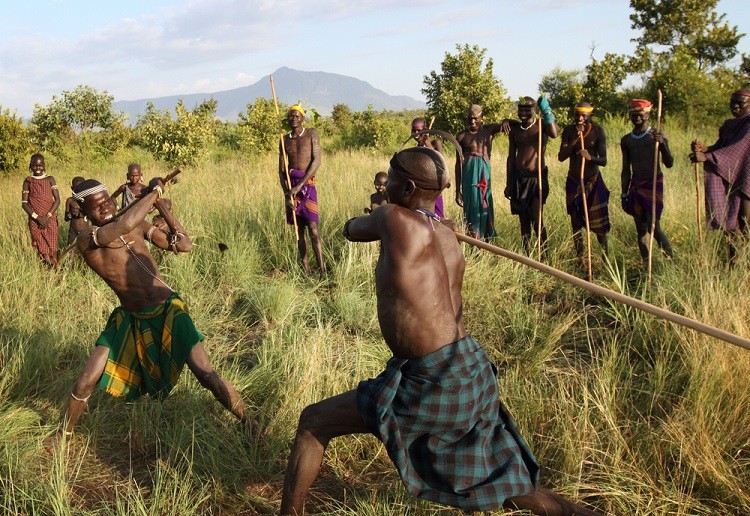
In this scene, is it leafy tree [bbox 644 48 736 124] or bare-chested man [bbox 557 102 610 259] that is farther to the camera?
leafy tree [bbox 644 48 736 124]

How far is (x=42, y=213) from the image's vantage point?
749 centimetres

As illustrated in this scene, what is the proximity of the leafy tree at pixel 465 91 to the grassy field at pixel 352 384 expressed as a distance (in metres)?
7.87

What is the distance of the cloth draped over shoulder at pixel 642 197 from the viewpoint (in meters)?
5.73

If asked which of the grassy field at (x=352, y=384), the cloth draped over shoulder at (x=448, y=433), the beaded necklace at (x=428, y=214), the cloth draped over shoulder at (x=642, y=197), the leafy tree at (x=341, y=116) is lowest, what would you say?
the grassy field at (x=352, y=384)

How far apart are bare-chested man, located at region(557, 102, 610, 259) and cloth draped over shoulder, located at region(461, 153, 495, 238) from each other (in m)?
0.84

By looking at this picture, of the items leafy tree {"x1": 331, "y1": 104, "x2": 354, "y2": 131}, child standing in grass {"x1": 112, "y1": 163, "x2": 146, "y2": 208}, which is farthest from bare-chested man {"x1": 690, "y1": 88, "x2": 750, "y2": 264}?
leafy tree {"x1": 331, "y1": 104, "x2": 354, "y2": 131}

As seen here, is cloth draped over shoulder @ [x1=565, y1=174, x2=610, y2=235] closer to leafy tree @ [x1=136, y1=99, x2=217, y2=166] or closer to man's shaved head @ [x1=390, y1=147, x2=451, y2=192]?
man's shaved head @ [x1=390, y1=147, x2=451, y2=192]

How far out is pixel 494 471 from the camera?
2.32 metres

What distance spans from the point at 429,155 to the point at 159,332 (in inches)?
76.0

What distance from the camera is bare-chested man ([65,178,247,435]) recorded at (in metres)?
3.46

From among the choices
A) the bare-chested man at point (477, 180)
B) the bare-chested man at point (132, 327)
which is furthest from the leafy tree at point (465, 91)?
the bare-chested man at point (132, 327)

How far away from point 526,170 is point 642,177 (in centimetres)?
110

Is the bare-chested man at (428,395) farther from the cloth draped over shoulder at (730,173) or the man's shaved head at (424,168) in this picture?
the cloth draped over shoulder at (730,173)

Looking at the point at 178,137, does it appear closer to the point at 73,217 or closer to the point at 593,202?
the point at 73,217
